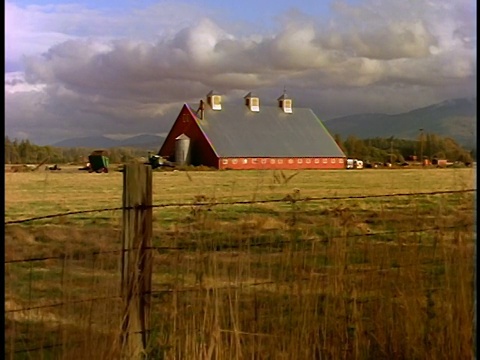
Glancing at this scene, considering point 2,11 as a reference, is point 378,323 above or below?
below

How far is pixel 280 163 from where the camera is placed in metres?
2.61

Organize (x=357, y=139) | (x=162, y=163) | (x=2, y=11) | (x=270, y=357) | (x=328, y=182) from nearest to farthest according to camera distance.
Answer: (x=2, y=11)
(x=162, y=163)
(x=270, y=357)
(x=357, y=139)
(x=328, y=182)

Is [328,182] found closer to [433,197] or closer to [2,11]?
[433,197]

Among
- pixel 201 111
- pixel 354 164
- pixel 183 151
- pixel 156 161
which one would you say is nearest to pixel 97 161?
pixel 156 161

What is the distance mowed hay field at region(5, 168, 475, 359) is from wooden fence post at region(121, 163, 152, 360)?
0.17ft

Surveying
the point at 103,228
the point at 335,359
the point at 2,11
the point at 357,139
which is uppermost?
the point at 2,11

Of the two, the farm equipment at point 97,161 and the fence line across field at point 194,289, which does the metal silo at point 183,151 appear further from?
the fence line across field at point 194,289

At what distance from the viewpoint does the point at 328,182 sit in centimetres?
299

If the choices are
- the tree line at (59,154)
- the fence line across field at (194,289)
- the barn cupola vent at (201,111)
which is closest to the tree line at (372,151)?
the tree line at (59,154)

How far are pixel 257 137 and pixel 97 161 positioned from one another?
701 millimetres

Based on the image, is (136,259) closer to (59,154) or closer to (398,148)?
(59,154)

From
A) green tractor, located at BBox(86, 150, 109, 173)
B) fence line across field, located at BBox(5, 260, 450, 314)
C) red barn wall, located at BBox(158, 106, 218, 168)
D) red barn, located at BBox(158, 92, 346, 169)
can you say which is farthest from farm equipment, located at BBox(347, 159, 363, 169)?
green tractor, located at BBox(86, 150, 109, 173)

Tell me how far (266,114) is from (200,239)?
0.59m

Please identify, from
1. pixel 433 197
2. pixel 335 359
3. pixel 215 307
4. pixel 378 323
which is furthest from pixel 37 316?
pixel 433 197
